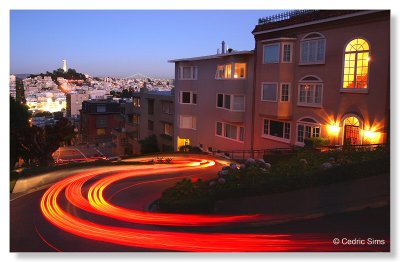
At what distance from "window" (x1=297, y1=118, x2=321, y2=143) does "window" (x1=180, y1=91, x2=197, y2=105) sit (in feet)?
21.4

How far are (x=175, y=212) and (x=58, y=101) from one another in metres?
5.67

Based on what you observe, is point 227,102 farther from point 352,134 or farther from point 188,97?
point 352,134

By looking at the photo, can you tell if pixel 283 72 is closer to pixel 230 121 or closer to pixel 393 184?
pixel 230 121

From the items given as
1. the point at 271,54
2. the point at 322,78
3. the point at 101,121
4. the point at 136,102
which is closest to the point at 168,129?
the point at 136,102

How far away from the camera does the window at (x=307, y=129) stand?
46.4ft

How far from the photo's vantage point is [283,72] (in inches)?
592

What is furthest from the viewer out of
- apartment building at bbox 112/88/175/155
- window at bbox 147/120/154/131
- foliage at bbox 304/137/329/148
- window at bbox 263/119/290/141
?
window at bbox 147/120/154/131

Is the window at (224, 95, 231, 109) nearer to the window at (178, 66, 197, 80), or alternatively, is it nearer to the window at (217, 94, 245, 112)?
the window at (217, 94, 245, 112)

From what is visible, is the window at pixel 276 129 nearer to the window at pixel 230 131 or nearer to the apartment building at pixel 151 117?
the window at pixel 230 131

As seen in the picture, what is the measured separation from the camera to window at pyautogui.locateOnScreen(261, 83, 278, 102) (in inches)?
609

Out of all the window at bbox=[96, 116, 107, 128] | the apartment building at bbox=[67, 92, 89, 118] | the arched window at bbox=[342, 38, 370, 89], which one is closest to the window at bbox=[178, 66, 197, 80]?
the window at bbox=[96, 116, 107, 128]

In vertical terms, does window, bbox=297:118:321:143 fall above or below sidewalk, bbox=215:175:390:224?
above

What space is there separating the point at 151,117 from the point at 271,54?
10.2 metres

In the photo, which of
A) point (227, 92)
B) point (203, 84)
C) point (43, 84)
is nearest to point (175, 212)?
point (43, 84)
